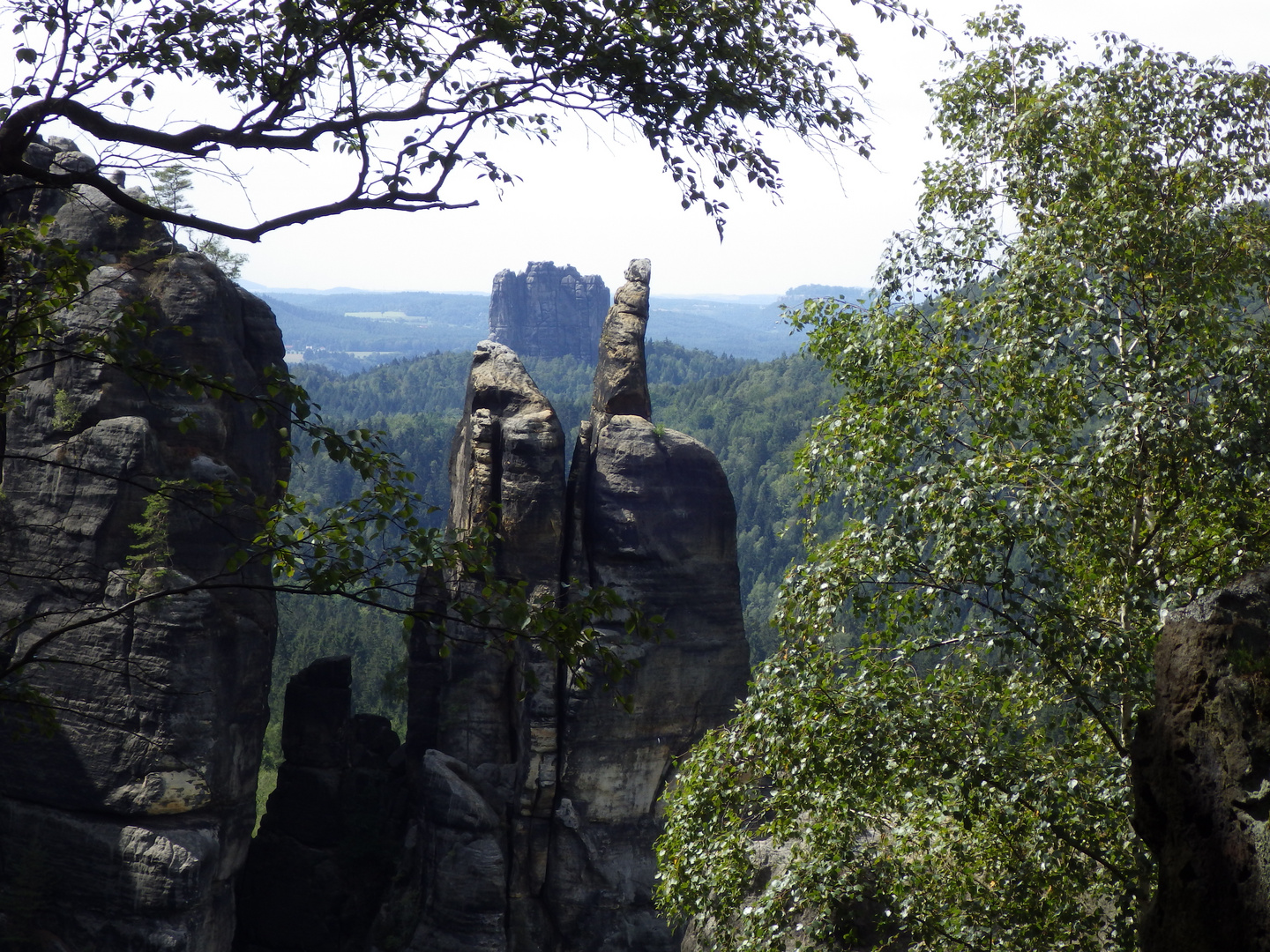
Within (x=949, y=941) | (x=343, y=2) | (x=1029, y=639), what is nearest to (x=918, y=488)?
(x=1029, y=639)

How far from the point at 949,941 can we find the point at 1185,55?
8375 millimetres

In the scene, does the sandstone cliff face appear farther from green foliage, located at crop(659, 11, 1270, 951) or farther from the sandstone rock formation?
the sandstone rock formation

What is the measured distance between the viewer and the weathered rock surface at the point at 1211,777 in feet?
15.5

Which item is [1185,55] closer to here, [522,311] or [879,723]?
[879,723]

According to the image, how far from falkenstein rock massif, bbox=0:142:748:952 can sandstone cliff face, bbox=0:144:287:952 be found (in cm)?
5

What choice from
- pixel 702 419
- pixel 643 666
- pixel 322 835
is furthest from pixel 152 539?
pixel 702 419

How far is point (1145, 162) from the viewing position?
9.63 meters

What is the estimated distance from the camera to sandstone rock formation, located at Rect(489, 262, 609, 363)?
18100 cm

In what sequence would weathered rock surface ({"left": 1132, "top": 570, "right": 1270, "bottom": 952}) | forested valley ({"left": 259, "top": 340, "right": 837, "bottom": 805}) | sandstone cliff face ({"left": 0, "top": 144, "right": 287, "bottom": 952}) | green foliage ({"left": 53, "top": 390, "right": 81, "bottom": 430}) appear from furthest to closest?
forested valley ({"left": 259, "top": 340, "right": 837, "bottom": 805}), green foliage ({"left": 53, "top": 390, "right": 81, "bottom": 430}), sandstone cliff face ({"left": 0, "top": 144, "right": 287, "bottom": 952}), weathered rock surface ({"left": 1132, "top": 570, "right": 1270, "bottom": 952})

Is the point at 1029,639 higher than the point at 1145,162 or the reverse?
the reverse

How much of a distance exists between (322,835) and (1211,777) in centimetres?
2320

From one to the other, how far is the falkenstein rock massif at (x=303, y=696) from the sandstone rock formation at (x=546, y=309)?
6130 inches

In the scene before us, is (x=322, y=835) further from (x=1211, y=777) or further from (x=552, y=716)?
(x=1211, y=777)

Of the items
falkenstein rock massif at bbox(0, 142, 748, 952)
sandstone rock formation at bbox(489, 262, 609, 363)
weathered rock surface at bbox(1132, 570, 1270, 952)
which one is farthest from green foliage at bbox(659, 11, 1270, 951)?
sandstone rock formation at bbox(489, 262, 609, 363)
